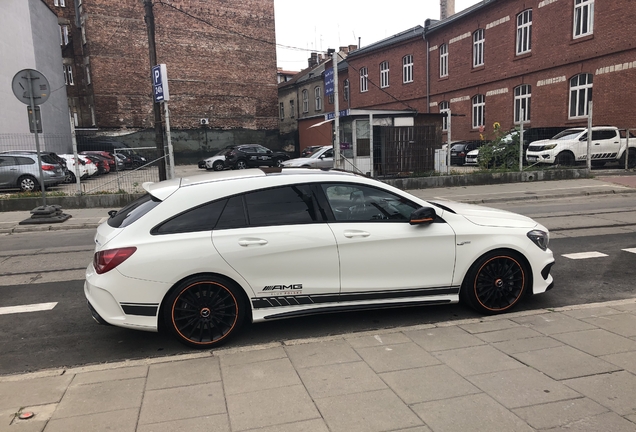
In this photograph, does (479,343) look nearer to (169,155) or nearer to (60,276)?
(60,276)

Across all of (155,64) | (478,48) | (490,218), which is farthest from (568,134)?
(490,218)

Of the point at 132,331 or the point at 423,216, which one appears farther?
the point at 132,331

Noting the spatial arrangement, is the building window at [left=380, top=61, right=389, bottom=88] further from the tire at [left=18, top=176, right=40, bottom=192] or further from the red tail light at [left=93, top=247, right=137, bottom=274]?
the red tail light at [left=93, top=247, right=137, bottom=274]

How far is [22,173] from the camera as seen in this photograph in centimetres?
1734

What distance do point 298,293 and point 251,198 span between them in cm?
96

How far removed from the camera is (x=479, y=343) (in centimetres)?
401

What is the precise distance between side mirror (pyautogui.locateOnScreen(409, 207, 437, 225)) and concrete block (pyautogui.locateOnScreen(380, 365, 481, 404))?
140 centimetres

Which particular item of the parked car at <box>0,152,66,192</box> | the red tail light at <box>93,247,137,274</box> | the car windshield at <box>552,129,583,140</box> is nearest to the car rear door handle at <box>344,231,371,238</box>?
the red tail light at <box>93,247,137,274</box>

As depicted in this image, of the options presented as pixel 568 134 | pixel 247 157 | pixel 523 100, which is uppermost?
pixel 523 100

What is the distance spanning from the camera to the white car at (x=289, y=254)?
4.03 m

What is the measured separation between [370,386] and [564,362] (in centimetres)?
151

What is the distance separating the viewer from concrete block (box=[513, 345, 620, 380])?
343cm

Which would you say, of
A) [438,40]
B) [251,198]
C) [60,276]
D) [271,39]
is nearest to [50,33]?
[271,39]

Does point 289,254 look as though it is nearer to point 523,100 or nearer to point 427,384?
point 427,384
